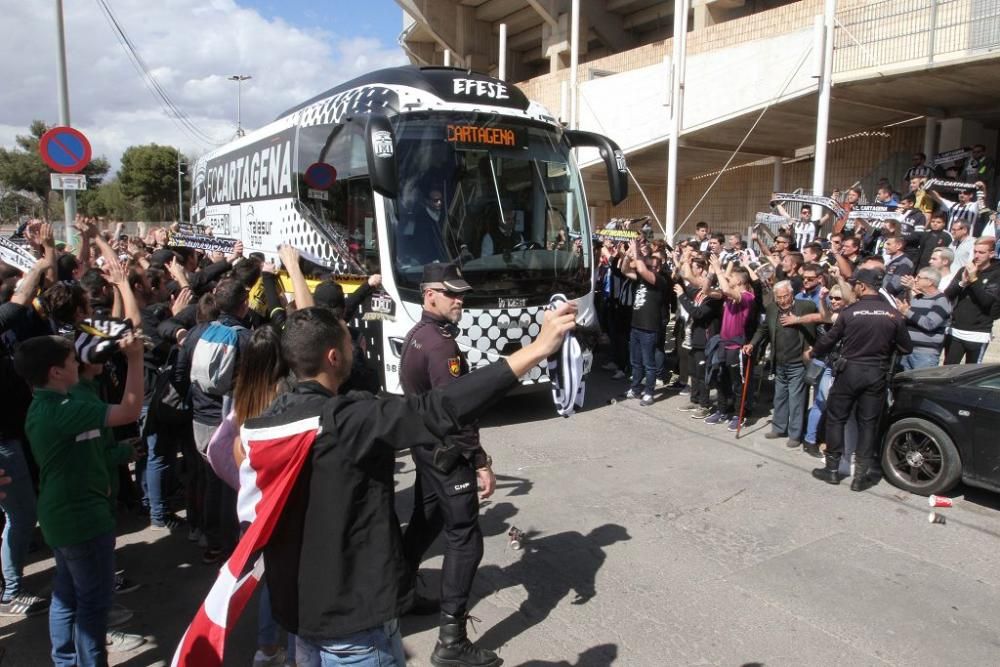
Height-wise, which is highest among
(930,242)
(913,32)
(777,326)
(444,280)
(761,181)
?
(913,32)

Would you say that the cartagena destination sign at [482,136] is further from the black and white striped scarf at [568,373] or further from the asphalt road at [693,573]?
the black and white striped scarf at [568,373]

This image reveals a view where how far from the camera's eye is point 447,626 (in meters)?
3.73

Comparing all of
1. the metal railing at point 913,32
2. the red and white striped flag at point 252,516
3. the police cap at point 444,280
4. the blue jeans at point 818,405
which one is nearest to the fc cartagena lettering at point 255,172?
the police cap at point 444,280

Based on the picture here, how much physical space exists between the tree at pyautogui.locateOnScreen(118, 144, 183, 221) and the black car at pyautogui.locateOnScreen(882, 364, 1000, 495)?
56.9 m

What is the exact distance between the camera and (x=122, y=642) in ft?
12.9

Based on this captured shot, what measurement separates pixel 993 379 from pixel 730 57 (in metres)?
13.2

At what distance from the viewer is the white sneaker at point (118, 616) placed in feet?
13.5

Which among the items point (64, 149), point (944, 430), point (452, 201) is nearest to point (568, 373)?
point (944, 430)

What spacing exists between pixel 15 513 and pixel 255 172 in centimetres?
827

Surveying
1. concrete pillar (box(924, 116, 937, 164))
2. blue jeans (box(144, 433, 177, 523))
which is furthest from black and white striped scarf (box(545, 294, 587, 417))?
concrete pillar (box(924, 116, 937, 164))

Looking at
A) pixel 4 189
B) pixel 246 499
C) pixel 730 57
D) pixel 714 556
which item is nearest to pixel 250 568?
pixel 246 499

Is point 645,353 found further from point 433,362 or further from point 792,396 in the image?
point 433,362

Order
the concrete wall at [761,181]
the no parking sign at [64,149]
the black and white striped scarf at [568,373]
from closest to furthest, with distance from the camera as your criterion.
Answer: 1. the black and white striped scarf at [568,373]
2. the no parking sign at [64,149]
3. the concrete wall at [761,181]

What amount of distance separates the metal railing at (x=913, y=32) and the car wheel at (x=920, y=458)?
29.8 ft
